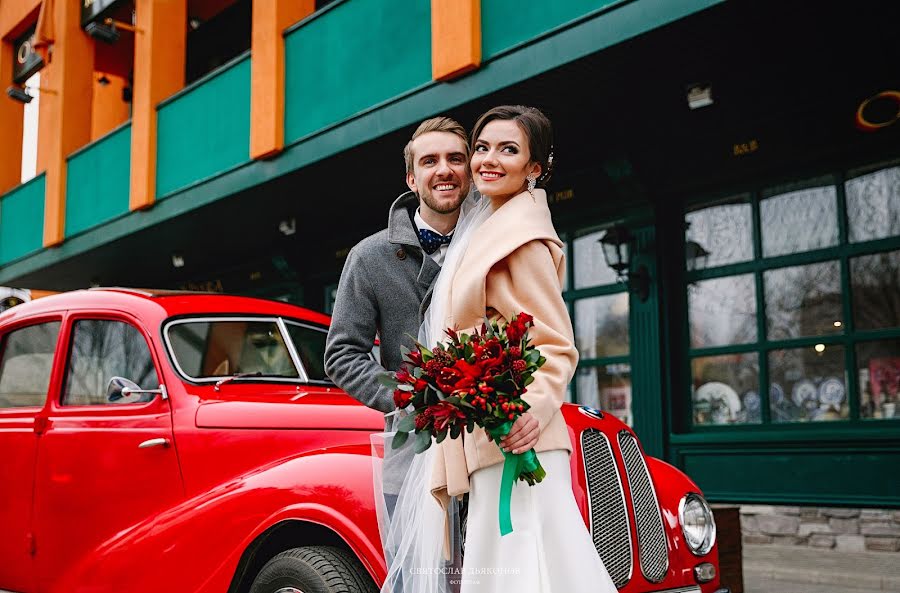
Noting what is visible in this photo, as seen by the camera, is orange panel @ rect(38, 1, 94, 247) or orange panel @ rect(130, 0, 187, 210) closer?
orange panel @ rect(130, 0, 187, 210)

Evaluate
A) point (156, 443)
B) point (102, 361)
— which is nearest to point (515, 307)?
point (156, 443)

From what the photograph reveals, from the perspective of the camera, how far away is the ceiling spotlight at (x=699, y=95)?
21.8 ft

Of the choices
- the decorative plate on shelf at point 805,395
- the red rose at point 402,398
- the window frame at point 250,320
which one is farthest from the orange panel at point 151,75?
the red rose at point 402,398

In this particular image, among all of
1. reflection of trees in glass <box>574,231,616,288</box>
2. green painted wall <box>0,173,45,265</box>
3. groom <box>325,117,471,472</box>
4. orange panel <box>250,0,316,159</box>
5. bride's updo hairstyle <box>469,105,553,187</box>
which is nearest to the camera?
bride's updo hairstyle <box>469,105,553,187</box>

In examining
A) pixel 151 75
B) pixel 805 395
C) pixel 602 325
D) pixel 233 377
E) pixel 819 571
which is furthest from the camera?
pixel 151 75

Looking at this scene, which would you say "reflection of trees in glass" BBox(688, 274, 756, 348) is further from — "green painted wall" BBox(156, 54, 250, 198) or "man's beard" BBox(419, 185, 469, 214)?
"man's beard" BBox(419, 185, 469, 214)

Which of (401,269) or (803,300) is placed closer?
(401,269)

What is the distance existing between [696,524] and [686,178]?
190 inches

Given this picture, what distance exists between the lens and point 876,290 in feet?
22.5

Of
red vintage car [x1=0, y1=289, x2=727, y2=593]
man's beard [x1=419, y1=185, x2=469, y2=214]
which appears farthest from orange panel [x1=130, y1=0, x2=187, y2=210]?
man's beard [x1=419, y1=185, x2=469, y2=214]

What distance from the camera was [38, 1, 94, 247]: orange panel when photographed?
12.8 metres

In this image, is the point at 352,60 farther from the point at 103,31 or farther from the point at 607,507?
the point at 607,507

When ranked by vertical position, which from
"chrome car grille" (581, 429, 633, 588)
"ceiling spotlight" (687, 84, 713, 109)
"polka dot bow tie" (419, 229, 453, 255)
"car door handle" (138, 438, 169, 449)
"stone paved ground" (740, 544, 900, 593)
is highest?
"ceiling spotlight" (687, 84, 713, 109)

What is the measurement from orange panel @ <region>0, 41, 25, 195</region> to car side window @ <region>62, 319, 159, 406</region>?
11955 millimetres
